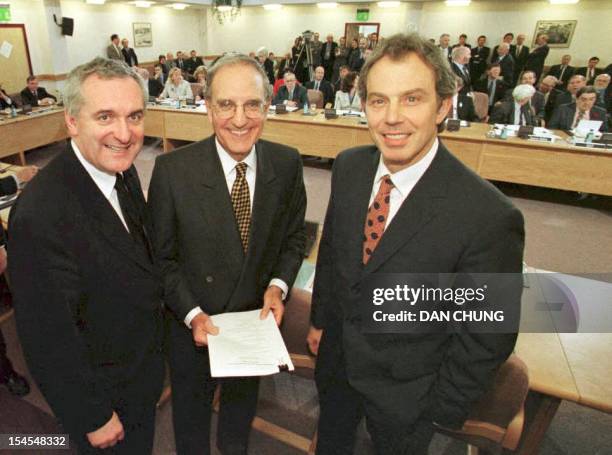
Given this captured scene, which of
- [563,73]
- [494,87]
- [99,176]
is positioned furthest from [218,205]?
[563,73]

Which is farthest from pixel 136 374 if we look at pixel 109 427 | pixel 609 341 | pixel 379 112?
pixel 609 341

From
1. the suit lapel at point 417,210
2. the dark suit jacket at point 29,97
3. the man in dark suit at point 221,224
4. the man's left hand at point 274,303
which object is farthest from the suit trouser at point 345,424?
the dark suit jacket at point 29,97

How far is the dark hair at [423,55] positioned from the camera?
112 centimetres

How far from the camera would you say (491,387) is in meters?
1.43

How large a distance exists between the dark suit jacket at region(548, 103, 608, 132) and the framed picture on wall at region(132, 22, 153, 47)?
37.5 ft

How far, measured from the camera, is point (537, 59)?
30.3ft

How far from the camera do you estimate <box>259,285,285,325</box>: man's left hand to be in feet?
5.05


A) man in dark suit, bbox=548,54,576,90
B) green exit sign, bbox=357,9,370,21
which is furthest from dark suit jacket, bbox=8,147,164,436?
green exit sign, bbox=357,9,370,21

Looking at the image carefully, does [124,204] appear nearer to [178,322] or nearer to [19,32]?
[178,322]

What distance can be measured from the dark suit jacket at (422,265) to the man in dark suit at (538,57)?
9966mm

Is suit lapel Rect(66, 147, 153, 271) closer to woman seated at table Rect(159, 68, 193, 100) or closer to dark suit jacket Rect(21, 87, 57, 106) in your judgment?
dark suit jacket Rect(21, 87, 57, 106)

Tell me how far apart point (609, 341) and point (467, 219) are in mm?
1206

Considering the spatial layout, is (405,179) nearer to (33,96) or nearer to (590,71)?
(33,96)

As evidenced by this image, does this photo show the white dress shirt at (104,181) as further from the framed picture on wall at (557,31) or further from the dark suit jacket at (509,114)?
the framed picture on wall at (557,31)
